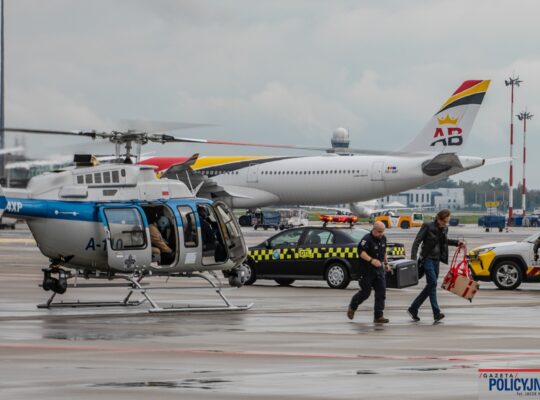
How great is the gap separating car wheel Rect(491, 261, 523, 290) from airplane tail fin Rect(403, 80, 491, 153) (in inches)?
1681

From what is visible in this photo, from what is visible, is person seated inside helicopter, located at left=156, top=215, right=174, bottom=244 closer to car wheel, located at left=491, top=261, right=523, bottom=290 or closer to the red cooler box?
the red cooler box

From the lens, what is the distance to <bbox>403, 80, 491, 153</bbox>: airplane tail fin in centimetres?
7112

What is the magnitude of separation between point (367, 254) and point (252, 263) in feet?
31.8

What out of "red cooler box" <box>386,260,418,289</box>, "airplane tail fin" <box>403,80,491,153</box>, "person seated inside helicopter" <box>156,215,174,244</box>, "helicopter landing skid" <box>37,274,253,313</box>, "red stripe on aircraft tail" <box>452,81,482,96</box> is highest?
"red stripe on aircraft tail" <box>452,81,482,96</box>

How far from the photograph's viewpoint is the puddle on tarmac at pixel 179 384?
39.0 ft

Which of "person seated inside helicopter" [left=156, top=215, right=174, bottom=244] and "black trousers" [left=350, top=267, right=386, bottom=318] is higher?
"person seated inside helicopter" [left=156, top=215, right=174, bottom=244]

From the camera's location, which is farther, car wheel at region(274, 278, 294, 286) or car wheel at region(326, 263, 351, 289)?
car wheel at region(274, 278, 294, 286)

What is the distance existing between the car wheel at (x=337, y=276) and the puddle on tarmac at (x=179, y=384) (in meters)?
16.5

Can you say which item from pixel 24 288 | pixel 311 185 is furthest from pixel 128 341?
pixel 311 185

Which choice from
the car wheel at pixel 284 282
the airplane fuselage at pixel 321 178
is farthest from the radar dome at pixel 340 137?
the car wheel at pixel 284 282

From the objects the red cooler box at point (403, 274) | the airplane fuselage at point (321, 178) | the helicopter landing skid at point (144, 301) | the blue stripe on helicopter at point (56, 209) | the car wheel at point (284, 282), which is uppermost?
the airplane fuselage at point (321, 178)

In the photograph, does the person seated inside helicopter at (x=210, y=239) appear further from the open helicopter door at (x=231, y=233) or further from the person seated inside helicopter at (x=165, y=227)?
the person seated inside helicopter at (x=165, y=227)

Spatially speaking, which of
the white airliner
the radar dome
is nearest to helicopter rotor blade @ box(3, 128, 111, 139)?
the white airliner

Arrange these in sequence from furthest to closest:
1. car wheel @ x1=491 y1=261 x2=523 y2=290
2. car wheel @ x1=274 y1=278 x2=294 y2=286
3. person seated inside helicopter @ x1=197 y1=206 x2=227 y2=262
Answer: car wheel @ x1=274 y1=278 x2=294 y2=286 → car wheel @ x1=491 y1=261 x2=523 y2=290 → person seated inside helicopter @ x1=197 y1=206 x2=227 y2=262
